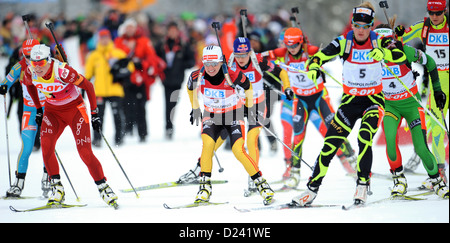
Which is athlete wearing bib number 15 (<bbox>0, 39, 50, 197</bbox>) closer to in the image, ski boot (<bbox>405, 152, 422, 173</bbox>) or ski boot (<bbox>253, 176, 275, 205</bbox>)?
ski boot (<bbox>253, 176, 275, 205</bbox>)

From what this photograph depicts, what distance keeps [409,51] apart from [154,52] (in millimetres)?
7622

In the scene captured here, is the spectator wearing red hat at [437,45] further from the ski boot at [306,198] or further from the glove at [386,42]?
the ski boot at [306,198]

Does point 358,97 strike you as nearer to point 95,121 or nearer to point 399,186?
point 399,186

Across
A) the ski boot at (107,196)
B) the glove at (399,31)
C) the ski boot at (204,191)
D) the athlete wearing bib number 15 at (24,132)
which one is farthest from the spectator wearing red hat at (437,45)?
the athlete wearing bib number 15 at (24,132)

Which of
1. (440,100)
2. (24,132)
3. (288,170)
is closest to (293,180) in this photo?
(288,170)

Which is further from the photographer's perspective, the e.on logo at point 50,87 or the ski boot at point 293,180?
the ski boot at point 293,180

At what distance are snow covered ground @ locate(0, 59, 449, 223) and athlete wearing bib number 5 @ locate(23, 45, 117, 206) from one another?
1.29ft

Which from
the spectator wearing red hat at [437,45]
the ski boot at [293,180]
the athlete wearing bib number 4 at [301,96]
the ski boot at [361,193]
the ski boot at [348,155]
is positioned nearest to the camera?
the ski boot at [361,193]

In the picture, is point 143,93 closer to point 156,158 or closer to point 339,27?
point 156,158

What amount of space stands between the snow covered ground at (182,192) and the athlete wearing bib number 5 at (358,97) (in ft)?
1.21

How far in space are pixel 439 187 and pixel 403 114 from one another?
0.93 meters

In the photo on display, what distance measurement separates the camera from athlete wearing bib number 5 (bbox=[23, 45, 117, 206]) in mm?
7750

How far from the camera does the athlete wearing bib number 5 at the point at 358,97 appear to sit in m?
7.36
